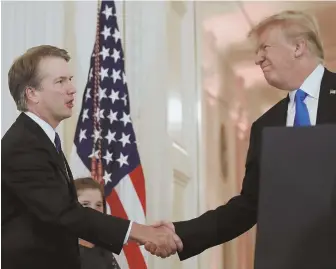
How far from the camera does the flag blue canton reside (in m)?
3.52

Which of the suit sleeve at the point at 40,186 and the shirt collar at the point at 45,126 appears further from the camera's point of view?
the shirt collar at the point at 45,126

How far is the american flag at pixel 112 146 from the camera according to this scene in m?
3.50

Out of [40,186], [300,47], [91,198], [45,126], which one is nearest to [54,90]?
[45,126]

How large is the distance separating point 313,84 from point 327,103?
0.12 metres

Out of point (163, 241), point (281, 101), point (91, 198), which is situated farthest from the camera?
point (91, 198)

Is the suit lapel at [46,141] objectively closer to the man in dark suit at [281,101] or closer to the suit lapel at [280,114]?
the man in dark suit at [281,101]

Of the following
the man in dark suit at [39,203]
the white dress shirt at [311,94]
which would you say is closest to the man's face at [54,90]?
the man in dark suit at [39,203]

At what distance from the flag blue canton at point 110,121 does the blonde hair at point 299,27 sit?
1.06m

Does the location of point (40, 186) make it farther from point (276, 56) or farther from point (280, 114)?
point (276, 56)

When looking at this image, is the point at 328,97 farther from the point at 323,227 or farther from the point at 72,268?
the point at 72,268

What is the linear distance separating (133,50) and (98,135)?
601 millimetres

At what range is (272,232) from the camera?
6.34ft

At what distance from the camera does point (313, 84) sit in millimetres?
2555

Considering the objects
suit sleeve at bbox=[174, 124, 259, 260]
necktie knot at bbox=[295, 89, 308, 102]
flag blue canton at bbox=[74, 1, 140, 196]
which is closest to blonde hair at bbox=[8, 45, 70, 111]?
suit sleeve at bbox=[174, 124, 259, 260]
